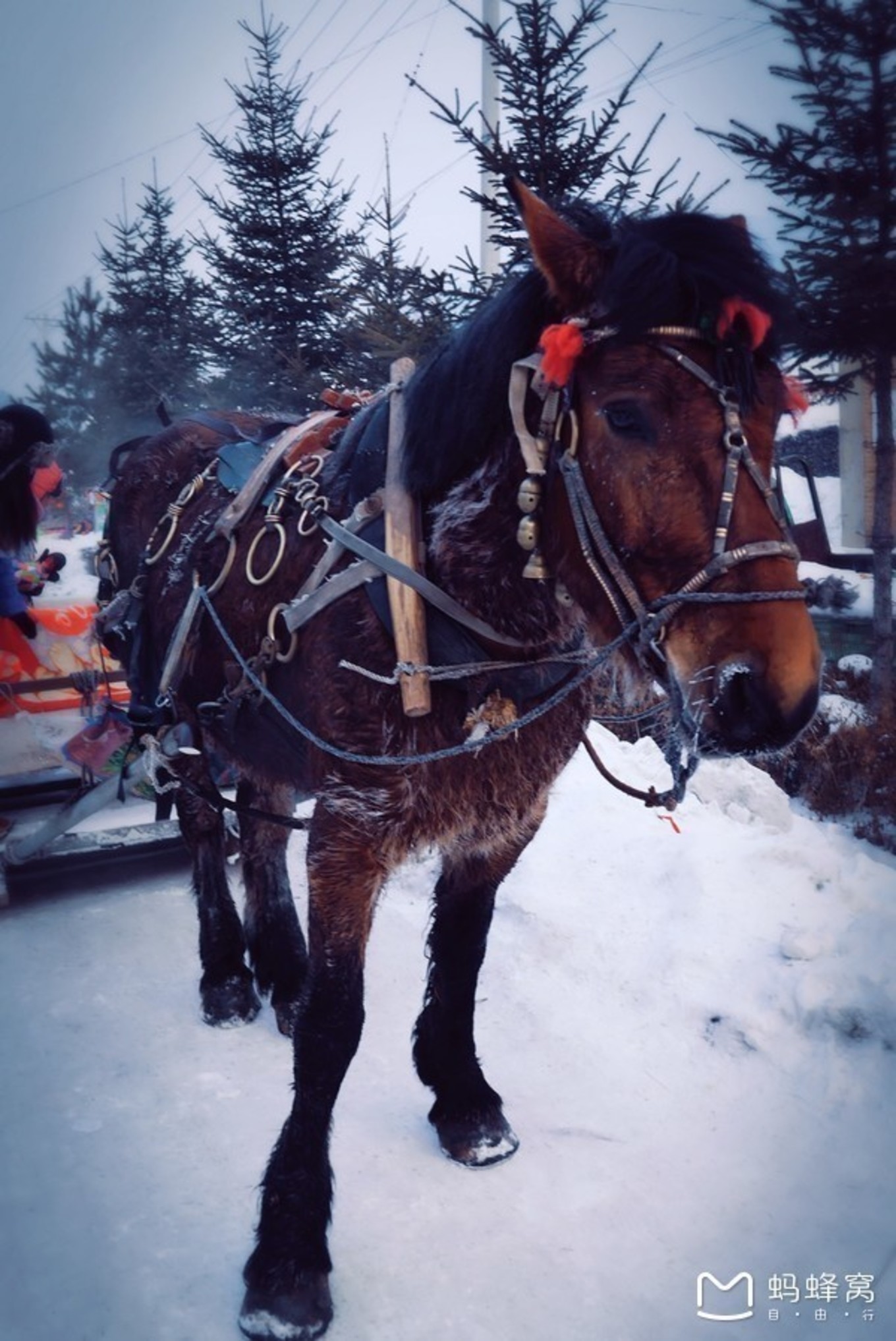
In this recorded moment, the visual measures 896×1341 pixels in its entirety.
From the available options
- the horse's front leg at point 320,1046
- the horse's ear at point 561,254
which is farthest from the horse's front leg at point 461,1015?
the horse's ear at point 561,254

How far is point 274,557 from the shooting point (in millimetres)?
2852

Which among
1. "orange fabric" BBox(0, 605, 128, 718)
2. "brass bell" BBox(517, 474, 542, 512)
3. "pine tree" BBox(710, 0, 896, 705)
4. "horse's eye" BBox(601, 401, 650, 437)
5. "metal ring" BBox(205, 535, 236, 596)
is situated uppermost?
"pine tree" BBox(710, 0, 896, 705)

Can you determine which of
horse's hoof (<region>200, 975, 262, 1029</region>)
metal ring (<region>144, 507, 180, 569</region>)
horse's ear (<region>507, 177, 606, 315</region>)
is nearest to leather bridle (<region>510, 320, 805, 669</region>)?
horse's ear (<region>507, 177, 606, 315</region>)

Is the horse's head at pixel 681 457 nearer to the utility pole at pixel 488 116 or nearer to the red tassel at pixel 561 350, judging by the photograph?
the red tassel at pixel 561 350

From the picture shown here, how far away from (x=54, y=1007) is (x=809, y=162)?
569 cm

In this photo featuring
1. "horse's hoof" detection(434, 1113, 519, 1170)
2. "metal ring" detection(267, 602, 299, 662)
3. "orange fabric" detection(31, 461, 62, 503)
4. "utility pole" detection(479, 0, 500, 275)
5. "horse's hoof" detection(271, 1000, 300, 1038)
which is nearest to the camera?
"metal ring" detection(267, 602, 299, 662)

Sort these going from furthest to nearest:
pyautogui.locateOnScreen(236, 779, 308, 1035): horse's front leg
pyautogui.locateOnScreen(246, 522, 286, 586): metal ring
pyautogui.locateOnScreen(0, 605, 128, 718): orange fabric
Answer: pyautogui.locateOnScreen(0, 605, 128, 718): orange fabric < pyautogui.locateOnScreen(236, 779, 308, 1035): horse's front leg < pyautogui.locateOnScreen(246, 522, 286, 586): metal ring

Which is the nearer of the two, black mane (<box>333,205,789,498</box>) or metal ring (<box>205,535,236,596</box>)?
black mane (<box>333,205,789,498</box>)

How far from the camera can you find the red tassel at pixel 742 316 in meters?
1.81

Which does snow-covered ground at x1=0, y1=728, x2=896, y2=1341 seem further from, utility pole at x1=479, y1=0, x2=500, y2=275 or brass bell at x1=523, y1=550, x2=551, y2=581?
utility pole at x1=479, y1=0, x2=500, y2=275

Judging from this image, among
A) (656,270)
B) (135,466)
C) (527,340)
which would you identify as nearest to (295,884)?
(135,466)

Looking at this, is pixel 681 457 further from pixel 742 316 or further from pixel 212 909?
pixel 212 909

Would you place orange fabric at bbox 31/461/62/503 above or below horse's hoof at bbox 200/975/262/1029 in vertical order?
above

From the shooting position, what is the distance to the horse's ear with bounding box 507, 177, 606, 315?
1.89 metres
